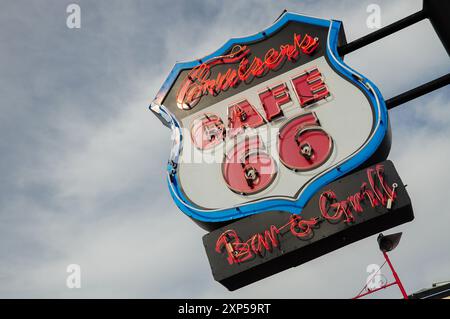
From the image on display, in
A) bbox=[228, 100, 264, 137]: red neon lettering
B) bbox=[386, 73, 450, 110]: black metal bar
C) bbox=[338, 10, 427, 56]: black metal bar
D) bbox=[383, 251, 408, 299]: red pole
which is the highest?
bbox=[338, 10, 427, 56]: black metal bar

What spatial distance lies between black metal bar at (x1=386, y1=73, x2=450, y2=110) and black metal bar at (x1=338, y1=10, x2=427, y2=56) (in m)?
1.45

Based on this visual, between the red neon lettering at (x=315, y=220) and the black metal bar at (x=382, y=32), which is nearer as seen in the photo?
the red neon lettering at (x=315, y=220)

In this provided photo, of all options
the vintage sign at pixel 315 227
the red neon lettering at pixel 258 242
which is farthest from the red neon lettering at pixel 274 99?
the red neon lettering at pixel 258 242

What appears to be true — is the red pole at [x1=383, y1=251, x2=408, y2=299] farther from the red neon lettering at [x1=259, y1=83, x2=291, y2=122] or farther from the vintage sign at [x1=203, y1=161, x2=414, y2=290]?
the red neon lettering at [x1=259, y1=83, x2=291, y2=122]

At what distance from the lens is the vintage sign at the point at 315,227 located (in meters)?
7.50

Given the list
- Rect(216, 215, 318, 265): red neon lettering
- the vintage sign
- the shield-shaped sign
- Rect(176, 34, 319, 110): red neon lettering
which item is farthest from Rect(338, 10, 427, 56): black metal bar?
Rect(216, 215, 318, 265): red neon lettering

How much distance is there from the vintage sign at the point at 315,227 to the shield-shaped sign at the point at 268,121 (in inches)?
10.9

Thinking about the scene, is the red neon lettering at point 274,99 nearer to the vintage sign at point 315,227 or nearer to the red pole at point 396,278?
the vintage sign at point 315,227

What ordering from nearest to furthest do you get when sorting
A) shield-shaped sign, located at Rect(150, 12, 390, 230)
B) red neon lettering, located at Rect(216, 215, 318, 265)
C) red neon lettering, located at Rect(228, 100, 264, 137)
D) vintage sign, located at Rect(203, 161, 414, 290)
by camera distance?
vintage sign, located at Rect(203, 161, 414, 290) → red neon lettering, located at Rect(216, 215, 318, 265) → shield-shaped sign, located at Rect(150, 12, 390, 230) → red neon lettering, located at Rect(228, 100, 264, 137)

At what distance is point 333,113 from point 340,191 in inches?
72.8

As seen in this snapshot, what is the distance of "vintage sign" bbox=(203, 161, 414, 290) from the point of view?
24.6ft

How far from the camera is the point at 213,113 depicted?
34.7 ft

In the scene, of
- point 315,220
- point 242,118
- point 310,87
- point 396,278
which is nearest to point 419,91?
point 310,87

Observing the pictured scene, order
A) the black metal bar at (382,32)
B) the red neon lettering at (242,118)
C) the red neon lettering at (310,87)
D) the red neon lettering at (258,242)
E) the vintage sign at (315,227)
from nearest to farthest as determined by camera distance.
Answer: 1. the vintage sign at (315,227)
2. the red neon lettering at (258,242)
3. the black metal bar at (382,32)
4. the red neon lettering at (310,87)
5. the red neon lettering at (242,118)
